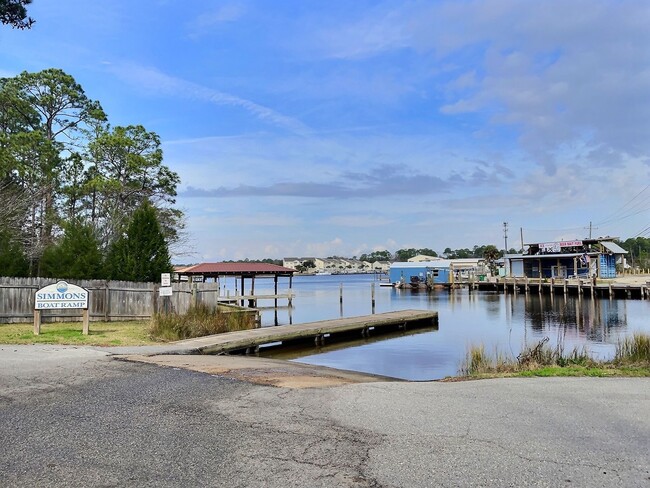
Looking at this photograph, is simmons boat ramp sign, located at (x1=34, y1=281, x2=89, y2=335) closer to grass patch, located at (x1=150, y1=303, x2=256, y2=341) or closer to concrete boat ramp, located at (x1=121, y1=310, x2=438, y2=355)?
grass patch, located at (x1=150, y1=303, x2=256, y2=341)

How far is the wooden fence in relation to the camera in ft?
66.3

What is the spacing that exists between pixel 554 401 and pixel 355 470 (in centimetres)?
438

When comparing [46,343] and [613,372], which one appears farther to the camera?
[46,343]

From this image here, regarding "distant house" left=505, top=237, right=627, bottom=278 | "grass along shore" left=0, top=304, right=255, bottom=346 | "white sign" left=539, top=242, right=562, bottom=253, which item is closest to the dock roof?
"grass along shore" left=0, top=304, right=255, bottom=346

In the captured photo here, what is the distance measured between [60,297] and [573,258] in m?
65.7

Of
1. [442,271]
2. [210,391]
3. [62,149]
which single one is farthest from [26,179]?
[442,271]

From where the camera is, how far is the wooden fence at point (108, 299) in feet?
66.3

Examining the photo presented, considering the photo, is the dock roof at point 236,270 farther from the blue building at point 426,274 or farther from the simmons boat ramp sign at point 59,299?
the blue building at point 426,274

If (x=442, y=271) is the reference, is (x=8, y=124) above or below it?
above

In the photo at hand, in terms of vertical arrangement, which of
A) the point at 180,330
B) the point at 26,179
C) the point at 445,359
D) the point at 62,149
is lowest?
the point at 445,359

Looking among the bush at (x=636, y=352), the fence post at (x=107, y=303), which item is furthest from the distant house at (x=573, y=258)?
the fence post at (x=107, y=303)

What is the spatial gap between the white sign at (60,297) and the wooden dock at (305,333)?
3464mm

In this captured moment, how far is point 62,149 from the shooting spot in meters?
35.0

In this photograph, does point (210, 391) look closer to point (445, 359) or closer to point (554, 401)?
point (554, 401)
